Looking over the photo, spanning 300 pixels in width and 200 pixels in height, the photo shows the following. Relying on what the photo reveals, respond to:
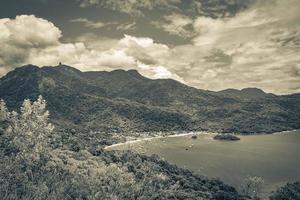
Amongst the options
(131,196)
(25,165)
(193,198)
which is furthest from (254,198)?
(25,165)

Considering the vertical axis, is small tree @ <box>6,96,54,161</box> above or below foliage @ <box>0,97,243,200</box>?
above

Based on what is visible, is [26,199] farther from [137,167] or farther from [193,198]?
[137,167]

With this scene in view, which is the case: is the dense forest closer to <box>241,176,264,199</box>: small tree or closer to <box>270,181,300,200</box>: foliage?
<box>241,176,264,199</box>: small tree

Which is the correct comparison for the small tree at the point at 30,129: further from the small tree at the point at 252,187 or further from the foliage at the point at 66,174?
the small tree at the point at 252,187

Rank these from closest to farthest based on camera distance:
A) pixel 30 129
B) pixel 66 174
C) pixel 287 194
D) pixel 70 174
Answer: pixel 30 129 → pixel 70 174 → pixel 66 174 → pixel 287 194

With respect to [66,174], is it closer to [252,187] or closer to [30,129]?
[30,129]

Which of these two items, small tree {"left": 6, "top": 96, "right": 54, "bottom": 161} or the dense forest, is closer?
small tree {"left": 6, "top": 96, "right": 54, "bottom": 161}

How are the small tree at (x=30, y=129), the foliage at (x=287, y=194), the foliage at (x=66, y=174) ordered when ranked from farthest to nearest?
the foliage at (x=287, y=194), the foliage at (x=66, y=174), the small tree at (x=30, y=129)

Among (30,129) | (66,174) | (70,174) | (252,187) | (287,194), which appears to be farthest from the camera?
(252,187)

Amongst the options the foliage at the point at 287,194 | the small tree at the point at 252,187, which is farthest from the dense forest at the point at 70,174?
the foliage at the point at 287,194

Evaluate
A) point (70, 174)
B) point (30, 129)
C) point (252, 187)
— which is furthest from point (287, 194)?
point (30, 129)

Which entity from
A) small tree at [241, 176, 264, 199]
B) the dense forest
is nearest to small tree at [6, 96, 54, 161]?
the dense forest
